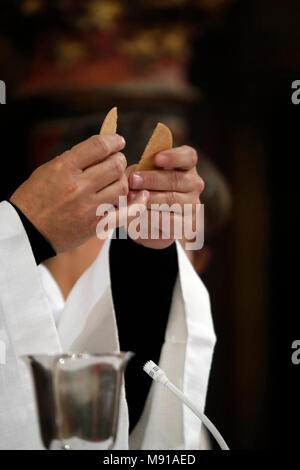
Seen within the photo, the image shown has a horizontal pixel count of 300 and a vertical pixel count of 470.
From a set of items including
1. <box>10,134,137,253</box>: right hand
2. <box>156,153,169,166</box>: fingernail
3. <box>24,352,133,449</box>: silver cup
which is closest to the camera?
<box>24,352,133,449</box>: silver cup

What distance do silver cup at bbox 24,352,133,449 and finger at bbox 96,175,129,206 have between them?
0.28 m

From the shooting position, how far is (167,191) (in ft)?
2.85

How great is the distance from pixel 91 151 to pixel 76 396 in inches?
12.0

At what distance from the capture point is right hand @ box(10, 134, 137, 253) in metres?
0.73

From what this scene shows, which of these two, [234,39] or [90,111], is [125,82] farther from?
[234,39]

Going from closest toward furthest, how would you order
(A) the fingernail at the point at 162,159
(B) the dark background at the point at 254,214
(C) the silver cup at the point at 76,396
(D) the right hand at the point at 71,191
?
(C) the silver cup at the point at 76,396 < (D) the right hand at the point at 71,191 < (A) the fingernail at the point at 162,159 < (B) the dark background at the point at 254,214

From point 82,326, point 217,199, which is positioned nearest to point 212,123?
point 217,199

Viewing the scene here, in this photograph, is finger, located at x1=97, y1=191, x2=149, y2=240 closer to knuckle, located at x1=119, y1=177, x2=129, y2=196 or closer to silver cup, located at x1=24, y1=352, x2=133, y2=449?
knuckle, located at x1=119, y1=177, x2=129, y2=196

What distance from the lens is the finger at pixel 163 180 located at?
85 centimetres

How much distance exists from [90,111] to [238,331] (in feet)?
3.87

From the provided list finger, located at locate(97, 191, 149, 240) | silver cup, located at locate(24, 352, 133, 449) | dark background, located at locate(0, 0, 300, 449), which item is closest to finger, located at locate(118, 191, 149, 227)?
finger, located at locate(97, 191, 149, 240)

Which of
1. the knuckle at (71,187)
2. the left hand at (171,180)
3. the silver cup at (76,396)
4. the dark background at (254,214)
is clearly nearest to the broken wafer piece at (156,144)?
the left hand at (171,180)

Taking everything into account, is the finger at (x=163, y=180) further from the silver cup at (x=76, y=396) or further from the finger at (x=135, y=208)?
the silver cup at (x=76, y=396)

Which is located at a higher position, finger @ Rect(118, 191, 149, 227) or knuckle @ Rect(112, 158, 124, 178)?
knuckle @ Rect(112, 158, 124, 178)
